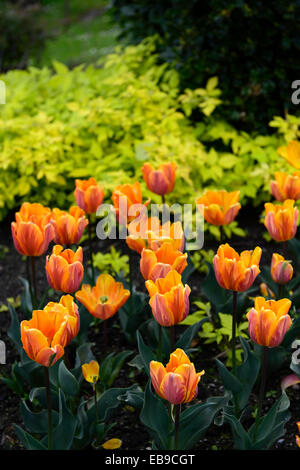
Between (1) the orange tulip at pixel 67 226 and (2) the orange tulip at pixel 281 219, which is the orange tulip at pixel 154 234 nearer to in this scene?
(1) the orange tulip at pixel 67 226

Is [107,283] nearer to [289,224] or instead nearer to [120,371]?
[120,371]

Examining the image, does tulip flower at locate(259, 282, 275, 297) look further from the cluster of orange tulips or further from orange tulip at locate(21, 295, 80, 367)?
orange tulip at locate(21, 295, 80, 367)

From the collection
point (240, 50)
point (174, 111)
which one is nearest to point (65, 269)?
point (174, 111)

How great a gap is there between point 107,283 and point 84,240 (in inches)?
64.2

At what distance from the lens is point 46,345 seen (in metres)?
1.67

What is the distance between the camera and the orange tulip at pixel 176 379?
5.22 feet

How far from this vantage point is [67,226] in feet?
7.54

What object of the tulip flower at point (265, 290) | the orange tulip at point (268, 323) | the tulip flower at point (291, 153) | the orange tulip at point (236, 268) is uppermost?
the tulip flower at point (291, 153)

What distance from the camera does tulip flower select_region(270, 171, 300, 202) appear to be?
7.99 feet

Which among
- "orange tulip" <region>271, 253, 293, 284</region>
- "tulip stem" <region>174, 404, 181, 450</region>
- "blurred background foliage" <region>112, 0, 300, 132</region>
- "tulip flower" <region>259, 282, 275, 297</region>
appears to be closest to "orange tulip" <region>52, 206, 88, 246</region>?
"orange tulip" <region>271, 253, 293, 284</region>

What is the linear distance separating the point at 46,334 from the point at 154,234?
1.90 ft

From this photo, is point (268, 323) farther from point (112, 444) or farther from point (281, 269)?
point (112, 444)

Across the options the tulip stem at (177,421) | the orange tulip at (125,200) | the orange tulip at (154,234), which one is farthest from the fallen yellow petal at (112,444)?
the orange tulip at (125,200)

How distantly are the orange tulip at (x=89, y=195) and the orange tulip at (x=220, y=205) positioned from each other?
413mm
